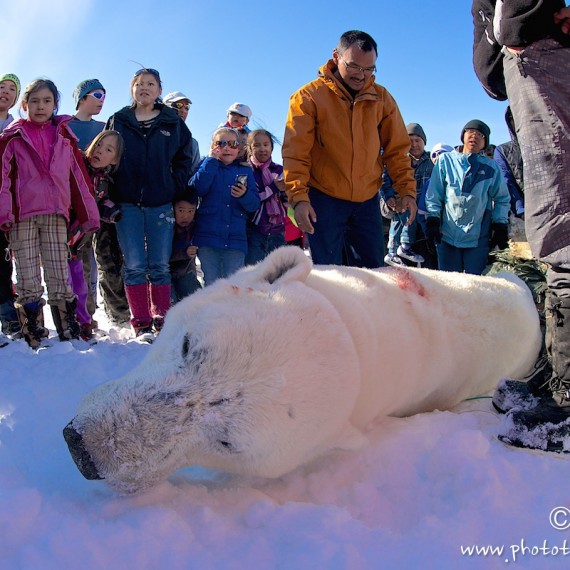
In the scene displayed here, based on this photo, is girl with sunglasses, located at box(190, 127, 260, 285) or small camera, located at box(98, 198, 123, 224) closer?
small camera, located at box(98, 198, 123, 224)

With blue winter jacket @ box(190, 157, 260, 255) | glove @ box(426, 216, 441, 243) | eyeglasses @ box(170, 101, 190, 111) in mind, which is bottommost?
glove @ box(426, 216, 441, 243)

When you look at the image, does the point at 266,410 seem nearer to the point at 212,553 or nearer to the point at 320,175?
the point at 212,553

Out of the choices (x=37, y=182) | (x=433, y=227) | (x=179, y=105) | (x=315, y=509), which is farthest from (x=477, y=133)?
(x=315, y=509)

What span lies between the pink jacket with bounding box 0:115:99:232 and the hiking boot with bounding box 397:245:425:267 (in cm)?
463

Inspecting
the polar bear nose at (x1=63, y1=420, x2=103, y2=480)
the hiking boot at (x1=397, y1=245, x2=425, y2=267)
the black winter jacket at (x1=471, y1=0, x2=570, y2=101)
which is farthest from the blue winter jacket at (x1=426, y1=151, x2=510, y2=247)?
the polar bear nose at (x1=63, y1=420, x2=103, y2=480)

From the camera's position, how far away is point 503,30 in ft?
8.10

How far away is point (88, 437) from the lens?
1.64m

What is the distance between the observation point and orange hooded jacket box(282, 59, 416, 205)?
442 cm

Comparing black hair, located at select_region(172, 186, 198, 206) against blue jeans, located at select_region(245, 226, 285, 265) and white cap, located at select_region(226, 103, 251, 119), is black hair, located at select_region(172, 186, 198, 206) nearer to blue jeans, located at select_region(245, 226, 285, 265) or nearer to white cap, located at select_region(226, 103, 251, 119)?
blue jeans, located at select_region(245, 226, 285, 265)

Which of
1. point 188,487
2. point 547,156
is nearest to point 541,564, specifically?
point 188,487

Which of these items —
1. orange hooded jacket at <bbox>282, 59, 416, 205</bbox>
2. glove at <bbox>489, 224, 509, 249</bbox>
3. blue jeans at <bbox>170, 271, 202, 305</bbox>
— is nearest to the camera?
orange hooded jacket at <bbox>282, 59, 416, 205</bbox>

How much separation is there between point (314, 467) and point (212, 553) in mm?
724

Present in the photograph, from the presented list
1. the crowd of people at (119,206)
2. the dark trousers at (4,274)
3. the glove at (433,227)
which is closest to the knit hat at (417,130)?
the glove at (433,227)

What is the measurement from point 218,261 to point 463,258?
3.10m
